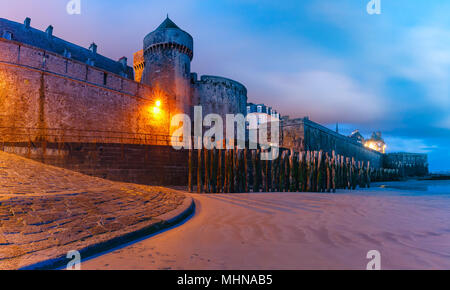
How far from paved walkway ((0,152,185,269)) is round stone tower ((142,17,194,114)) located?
20.3m

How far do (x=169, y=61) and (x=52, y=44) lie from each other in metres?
13.1

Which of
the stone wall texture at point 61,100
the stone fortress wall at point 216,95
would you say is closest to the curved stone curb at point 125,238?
the stone wall texture at point 61,100

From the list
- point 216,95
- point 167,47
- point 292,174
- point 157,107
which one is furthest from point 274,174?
point 216,95

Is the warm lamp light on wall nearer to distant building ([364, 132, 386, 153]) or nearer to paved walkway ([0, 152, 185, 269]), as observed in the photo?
paved walkway ([0, 152, 185, 269])

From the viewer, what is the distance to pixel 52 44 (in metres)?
24.4

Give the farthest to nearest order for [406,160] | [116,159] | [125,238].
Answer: [406,160] → [116,159] → [125,238]

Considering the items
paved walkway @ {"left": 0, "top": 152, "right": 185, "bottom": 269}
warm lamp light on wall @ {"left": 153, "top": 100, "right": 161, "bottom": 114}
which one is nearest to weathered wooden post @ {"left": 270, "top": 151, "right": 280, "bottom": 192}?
paved walkway @ {"left": 0, "top": 152, "right": 185, "bottom": 269}

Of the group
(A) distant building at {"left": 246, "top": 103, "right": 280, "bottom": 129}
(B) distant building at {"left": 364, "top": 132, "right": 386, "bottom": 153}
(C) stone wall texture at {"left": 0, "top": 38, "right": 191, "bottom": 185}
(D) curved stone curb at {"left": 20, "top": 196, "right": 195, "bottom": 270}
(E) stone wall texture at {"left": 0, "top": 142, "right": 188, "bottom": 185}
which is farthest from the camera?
(B) distant building at {"left": 364, "top": 132, "right": 386, "bottom": 153}

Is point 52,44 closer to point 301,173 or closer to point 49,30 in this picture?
point 49,30

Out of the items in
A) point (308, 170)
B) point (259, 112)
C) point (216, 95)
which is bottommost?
point (308, 170)

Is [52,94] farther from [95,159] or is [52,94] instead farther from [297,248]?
[297,248]

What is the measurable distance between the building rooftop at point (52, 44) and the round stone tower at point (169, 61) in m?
7.41

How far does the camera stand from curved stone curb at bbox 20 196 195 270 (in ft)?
6.62

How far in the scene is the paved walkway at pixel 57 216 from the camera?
228 centimetres
